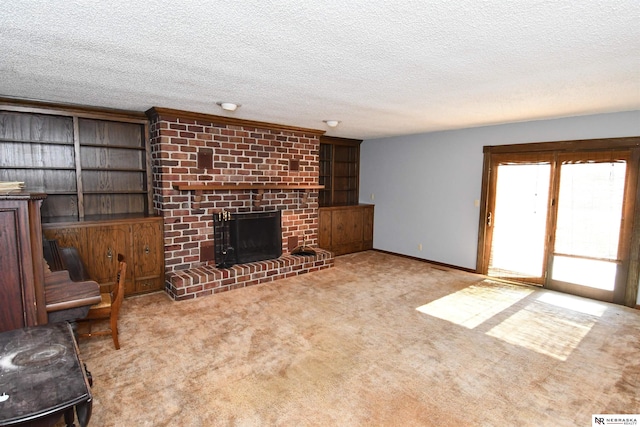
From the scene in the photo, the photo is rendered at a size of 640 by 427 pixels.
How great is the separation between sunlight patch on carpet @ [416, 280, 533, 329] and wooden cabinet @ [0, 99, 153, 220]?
3.85m

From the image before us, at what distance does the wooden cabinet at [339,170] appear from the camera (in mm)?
6547

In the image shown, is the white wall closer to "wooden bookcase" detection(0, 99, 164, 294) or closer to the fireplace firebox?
the fireplace firebox

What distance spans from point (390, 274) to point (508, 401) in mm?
2929

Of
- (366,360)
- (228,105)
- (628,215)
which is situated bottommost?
(366,360)

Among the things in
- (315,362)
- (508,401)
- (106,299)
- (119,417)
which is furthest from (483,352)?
(106,299)

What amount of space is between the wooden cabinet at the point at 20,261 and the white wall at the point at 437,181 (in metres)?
5.14

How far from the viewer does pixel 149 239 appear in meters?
4.02

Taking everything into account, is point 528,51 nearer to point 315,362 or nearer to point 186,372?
point 315,362

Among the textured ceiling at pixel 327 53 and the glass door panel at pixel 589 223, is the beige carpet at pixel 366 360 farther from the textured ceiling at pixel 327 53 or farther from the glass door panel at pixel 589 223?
the textured ceiling at pixel 327 53

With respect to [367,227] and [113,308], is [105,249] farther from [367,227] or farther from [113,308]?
[367,227]

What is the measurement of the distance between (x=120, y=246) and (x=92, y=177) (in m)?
1.03

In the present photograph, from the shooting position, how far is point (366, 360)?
2.67m

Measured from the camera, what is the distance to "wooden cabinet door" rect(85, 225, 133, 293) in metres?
3.63

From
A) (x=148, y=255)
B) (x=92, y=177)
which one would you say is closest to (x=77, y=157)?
(x=92, y=177)
